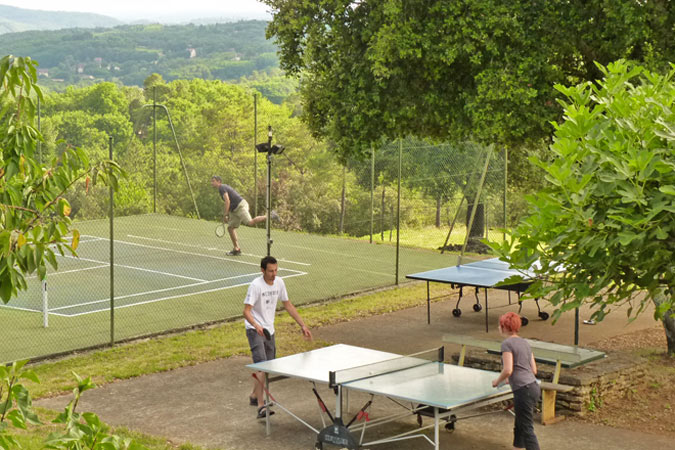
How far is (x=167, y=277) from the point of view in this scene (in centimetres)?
2167

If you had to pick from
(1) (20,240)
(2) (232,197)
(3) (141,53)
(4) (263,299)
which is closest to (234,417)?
(4) (263,299)

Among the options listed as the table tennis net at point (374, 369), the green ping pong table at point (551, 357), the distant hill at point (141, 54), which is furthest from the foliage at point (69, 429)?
the distant hill at point (141, 54)

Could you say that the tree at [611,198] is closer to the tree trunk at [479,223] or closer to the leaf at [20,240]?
the leaf at [20,240]

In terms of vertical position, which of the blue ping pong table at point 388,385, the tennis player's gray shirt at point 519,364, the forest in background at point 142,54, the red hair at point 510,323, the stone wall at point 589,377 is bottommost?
the stone wall at point 589,377

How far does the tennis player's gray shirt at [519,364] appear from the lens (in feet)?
31.0

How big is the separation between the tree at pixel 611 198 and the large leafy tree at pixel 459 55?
6.90 meters

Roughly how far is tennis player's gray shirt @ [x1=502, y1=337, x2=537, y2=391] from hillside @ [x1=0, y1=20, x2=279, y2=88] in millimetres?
109987

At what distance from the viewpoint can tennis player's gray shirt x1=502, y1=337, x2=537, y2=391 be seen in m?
9.45

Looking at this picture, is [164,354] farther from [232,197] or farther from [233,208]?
[232,197]

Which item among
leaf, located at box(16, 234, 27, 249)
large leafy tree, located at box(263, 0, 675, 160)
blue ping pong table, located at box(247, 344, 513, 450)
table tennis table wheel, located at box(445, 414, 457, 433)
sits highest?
large leafy tree, located at box(263, 0, 675, 160)

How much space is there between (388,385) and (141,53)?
130962 mm

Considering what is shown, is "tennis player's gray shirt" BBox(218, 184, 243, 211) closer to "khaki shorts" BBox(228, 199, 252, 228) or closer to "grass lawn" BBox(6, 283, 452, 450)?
"khaki shorts" BBox(228, 199, 252, 228)

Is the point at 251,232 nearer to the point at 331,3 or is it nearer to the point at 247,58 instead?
the point at 331,3

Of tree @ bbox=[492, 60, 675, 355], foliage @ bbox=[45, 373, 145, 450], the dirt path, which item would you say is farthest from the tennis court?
foliage @ bbox=[45, 373, 145, 450]
